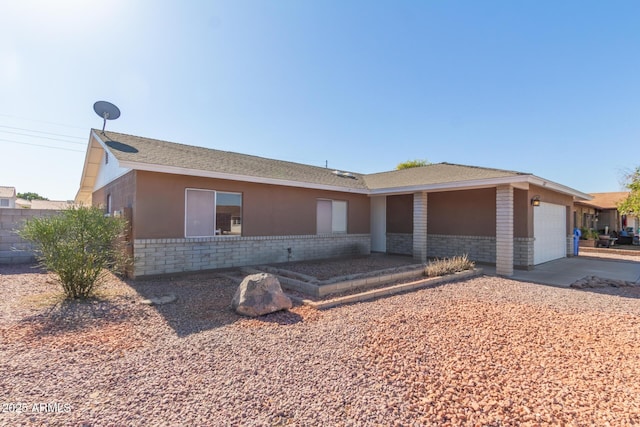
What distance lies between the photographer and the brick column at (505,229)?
886 centimetres

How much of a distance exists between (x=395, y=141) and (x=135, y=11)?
14.6 m

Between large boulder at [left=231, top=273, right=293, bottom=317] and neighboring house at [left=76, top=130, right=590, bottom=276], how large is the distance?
3.91 m

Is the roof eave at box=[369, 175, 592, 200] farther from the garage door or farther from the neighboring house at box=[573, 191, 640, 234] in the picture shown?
the neighboring house at box=[573, 191, 640, 234]

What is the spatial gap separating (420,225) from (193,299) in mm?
8410

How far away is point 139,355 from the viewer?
349 cm

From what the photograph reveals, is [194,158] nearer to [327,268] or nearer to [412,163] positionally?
[327,268]

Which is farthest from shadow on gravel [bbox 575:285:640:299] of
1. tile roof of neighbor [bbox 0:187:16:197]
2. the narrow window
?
tile roof of neighbor [bbox 0:187:16:197]

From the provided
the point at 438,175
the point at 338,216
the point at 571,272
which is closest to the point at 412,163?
the point at 438,175

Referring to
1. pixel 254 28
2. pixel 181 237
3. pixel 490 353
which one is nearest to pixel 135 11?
pixel 254 28

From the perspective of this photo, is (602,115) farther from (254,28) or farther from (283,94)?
(254,28)

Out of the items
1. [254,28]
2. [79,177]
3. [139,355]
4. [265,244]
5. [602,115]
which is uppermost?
[254,28]

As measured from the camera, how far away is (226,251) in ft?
29.5

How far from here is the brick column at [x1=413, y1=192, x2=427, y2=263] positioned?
1114cm

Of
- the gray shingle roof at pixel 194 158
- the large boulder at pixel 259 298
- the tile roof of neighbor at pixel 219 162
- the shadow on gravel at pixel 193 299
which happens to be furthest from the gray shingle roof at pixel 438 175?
the shadow on gravel at pixel 193 299
